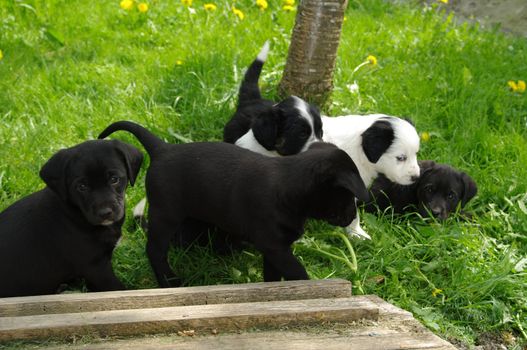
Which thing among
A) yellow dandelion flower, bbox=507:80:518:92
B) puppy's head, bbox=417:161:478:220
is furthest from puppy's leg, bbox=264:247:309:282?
yellow dandelion flower, bbox=507:80:518:92

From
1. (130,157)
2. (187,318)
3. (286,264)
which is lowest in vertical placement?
(286,264)

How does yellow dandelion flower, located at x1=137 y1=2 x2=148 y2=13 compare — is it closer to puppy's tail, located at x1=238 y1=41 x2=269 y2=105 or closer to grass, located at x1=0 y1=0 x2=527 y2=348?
grass, located at x1=0 y1=0 x2=527 y2=348

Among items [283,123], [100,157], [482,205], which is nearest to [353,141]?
[283,123]

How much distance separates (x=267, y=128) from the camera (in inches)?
162

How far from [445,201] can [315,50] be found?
5.35ft

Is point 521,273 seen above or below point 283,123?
below

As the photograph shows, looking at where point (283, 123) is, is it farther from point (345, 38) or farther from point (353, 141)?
point (345, 38)

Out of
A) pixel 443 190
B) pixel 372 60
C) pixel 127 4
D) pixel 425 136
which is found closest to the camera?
pixel 443 190

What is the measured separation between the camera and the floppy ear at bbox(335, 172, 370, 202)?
9.78 feet

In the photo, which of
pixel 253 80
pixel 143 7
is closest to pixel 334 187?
pixel 253 80

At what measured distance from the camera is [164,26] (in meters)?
6.44

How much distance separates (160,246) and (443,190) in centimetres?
198

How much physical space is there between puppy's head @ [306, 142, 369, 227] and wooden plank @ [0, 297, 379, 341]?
543 mm

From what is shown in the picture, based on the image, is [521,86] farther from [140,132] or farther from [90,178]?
[90,178]
